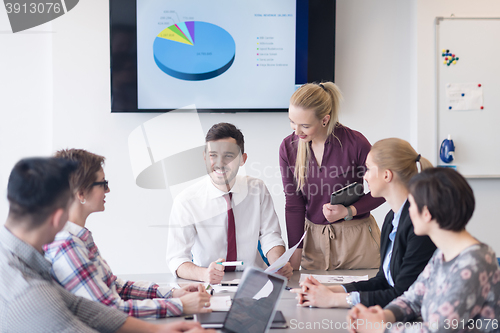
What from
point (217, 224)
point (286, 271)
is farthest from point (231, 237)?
point (286, 271)

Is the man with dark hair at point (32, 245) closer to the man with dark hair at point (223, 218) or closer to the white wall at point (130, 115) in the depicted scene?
the man with dark hair at point (223, 218)

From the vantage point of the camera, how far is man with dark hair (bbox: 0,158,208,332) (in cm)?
107

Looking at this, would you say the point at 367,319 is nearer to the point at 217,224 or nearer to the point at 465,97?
the point at 217,224

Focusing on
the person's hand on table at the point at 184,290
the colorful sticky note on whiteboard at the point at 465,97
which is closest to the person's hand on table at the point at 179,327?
the person's hand on table at the point at 184,290

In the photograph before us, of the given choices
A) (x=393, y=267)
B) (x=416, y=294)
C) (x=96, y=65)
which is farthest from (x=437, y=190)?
(x=96, y=65)

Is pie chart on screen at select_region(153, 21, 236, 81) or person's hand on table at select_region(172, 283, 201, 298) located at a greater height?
pie chart on screen at select_region(153, 21, 236, 81)

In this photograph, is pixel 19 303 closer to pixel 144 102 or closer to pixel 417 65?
pixel 144 102

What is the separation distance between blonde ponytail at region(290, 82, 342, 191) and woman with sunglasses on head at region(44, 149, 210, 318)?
919 millimetres

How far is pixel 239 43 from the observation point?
3.14m

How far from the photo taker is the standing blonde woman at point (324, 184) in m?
2.21

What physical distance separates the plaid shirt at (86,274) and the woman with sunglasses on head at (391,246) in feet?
1.74

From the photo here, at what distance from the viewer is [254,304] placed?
1.37m

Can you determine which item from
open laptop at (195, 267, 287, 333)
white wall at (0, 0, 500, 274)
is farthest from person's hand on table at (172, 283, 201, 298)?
white wall at (0, 0, 500, 274)

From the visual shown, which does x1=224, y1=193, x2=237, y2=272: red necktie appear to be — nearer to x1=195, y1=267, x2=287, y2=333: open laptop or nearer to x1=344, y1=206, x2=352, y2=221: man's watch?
x1=344, y1=206, x2=352, y2=221: man's watch
